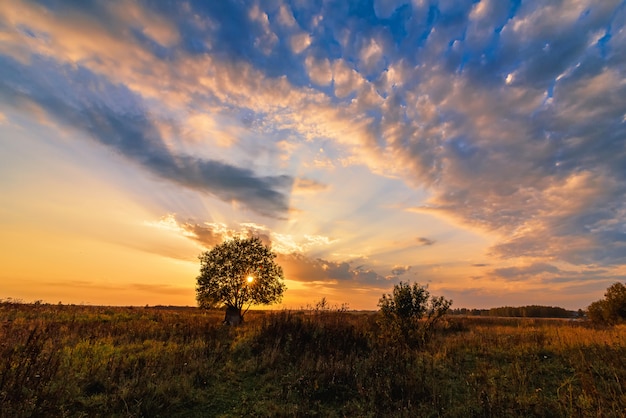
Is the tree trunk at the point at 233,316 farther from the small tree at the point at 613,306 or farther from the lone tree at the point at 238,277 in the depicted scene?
the small tree at the point at 613,306

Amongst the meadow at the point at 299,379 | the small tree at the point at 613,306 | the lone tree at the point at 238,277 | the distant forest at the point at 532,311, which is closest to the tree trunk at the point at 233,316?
the lone tree at the point at 238,277

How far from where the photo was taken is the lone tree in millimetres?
31125

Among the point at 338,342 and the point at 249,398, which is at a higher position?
the point at 338,342

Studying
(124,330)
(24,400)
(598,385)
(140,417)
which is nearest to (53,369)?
(24,400)

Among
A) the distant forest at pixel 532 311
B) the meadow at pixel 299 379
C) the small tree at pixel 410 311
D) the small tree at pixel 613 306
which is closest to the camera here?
the meadow at pixel 299 379

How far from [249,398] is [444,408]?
16.1 feet

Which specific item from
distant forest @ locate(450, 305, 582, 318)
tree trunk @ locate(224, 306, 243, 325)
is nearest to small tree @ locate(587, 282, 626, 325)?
tree trunk @ locate(224, 306, 243, 325)

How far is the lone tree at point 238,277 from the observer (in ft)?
102

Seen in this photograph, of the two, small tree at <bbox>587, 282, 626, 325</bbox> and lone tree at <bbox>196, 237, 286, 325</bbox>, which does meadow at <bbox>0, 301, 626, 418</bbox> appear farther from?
small tree at <bbox>587, 282, 626, 325</bbox>

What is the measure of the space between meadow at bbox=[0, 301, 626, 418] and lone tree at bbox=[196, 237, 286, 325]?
1718cm

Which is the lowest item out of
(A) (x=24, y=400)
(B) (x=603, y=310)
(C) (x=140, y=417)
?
(C) (x=140, y=417)

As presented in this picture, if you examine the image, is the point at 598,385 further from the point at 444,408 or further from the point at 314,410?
the point at 314,410

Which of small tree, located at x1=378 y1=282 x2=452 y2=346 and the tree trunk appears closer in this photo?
small tree, located at x1=378 y1=282 x2=452 y2=346

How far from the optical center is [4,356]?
9.03 m
